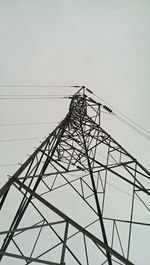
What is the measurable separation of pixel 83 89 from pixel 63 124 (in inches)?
140

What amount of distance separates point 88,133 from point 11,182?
3.62 metres

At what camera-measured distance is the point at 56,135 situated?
5.76 metres

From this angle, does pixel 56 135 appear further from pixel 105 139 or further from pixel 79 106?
pixel 79 106

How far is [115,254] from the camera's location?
2.36 metres

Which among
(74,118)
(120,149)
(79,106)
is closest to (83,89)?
(79,106)

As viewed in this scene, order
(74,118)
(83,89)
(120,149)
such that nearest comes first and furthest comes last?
1. (120,149)
2. (74,118)
3. (83,89)

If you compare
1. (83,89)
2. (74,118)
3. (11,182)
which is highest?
(83,89)

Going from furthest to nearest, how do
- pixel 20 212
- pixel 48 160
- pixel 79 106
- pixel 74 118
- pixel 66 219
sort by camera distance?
1. pixel 79 106
2. pixel 74 118
3. pixel 48 160
4. pixel 20 212
5. pixel 66 219

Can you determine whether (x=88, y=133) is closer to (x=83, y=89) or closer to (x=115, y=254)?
(x=83, y=89)

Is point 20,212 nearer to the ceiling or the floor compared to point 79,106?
nearer to the floor

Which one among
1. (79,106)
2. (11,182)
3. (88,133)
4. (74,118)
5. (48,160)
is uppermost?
(79,106)

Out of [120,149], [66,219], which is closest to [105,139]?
[120,149]

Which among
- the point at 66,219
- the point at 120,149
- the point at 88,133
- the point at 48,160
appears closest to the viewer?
the point at 66,219

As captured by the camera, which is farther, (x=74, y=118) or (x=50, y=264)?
(x=74, y=118)
